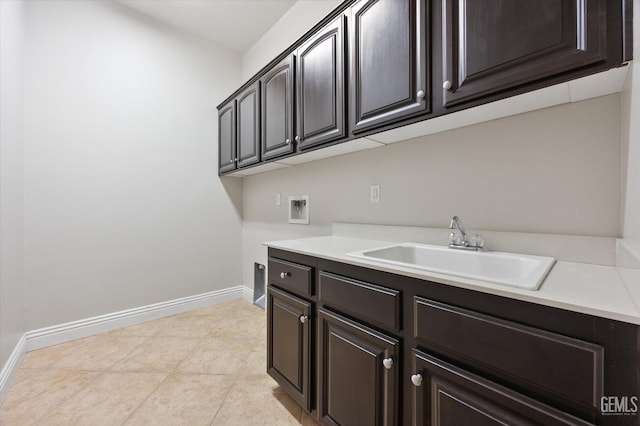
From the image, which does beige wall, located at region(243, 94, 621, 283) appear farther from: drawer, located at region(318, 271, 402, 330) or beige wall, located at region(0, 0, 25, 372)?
beige wall, located at region(0, 0, 25, 372)

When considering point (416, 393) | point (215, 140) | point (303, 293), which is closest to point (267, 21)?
point (215, 140)

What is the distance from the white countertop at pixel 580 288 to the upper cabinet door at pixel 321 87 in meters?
0.93

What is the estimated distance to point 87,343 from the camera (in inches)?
87.6

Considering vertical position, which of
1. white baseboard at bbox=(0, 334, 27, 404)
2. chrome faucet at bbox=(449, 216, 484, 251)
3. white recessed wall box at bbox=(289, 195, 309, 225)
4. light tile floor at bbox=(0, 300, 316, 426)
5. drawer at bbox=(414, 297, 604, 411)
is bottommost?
light tile floor at bbox=(0, 300, 316, 426)

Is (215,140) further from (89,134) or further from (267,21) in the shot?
(267,21)

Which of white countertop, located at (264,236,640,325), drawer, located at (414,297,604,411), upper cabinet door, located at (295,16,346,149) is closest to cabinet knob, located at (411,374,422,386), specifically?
drawer, located at (414,297,604,411)

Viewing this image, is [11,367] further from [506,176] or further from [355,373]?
[506,176]

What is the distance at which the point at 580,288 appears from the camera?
28.2 inches

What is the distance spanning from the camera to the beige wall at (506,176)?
3.32 ft

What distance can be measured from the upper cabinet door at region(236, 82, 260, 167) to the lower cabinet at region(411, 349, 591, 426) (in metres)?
2.00

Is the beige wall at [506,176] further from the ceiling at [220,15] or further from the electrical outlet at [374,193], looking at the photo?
the ceiling at [220,15]

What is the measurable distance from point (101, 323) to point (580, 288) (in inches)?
127

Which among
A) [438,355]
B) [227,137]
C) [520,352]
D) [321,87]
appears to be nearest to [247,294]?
[227,137]

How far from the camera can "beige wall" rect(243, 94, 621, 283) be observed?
3.32 ft
